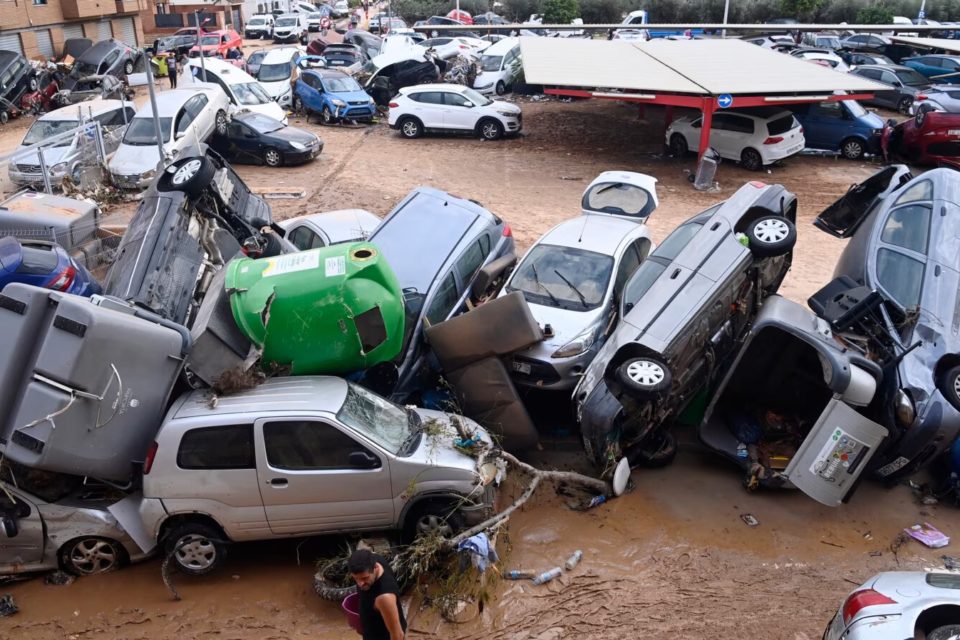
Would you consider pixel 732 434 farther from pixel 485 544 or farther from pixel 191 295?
pixel 191 295

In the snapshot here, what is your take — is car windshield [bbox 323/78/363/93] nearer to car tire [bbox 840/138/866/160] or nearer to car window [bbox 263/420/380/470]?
car tire [bbox 840/138/866/160]

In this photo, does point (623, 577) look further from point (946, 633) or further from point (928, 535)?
point (928, 535)

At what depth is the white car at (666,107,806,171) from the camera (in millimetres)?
17891

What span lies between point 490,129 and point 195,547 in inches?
647

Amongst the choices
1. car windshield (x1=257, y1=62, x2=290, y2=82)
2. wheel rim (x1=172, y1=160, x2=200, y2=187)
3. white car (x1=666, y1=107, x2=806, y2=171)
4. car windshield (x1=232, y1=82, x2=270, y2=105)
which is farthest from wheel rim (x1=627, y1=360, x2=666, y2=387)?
car windshield (x1=257, y1=62, x2=290, y2=82)

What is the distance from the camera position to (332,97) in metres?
22.2

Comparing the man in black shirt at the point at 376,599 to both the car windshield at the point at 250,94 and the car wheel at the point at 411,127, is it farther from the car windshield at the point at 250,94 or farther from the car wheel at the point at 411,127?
the car windshield at the point at 250,94

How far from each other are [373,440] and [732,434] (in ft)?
12.0

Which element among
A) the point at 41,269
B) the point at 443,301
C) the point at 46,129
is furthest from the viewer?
the point at 46,129

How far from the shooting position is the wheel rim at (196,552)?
19.9ft

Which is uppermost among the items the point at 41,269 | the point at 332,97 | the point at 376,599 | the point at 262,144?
the point at 41,269

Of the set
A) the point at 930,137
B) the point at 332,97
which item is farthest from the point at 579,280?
the point at 332,97

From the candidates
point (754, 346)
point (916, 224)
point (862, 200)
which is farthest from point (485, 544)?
point (862, 200)

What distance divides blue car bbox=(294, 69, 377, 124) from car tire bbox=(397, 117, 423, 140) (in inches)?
72.6
